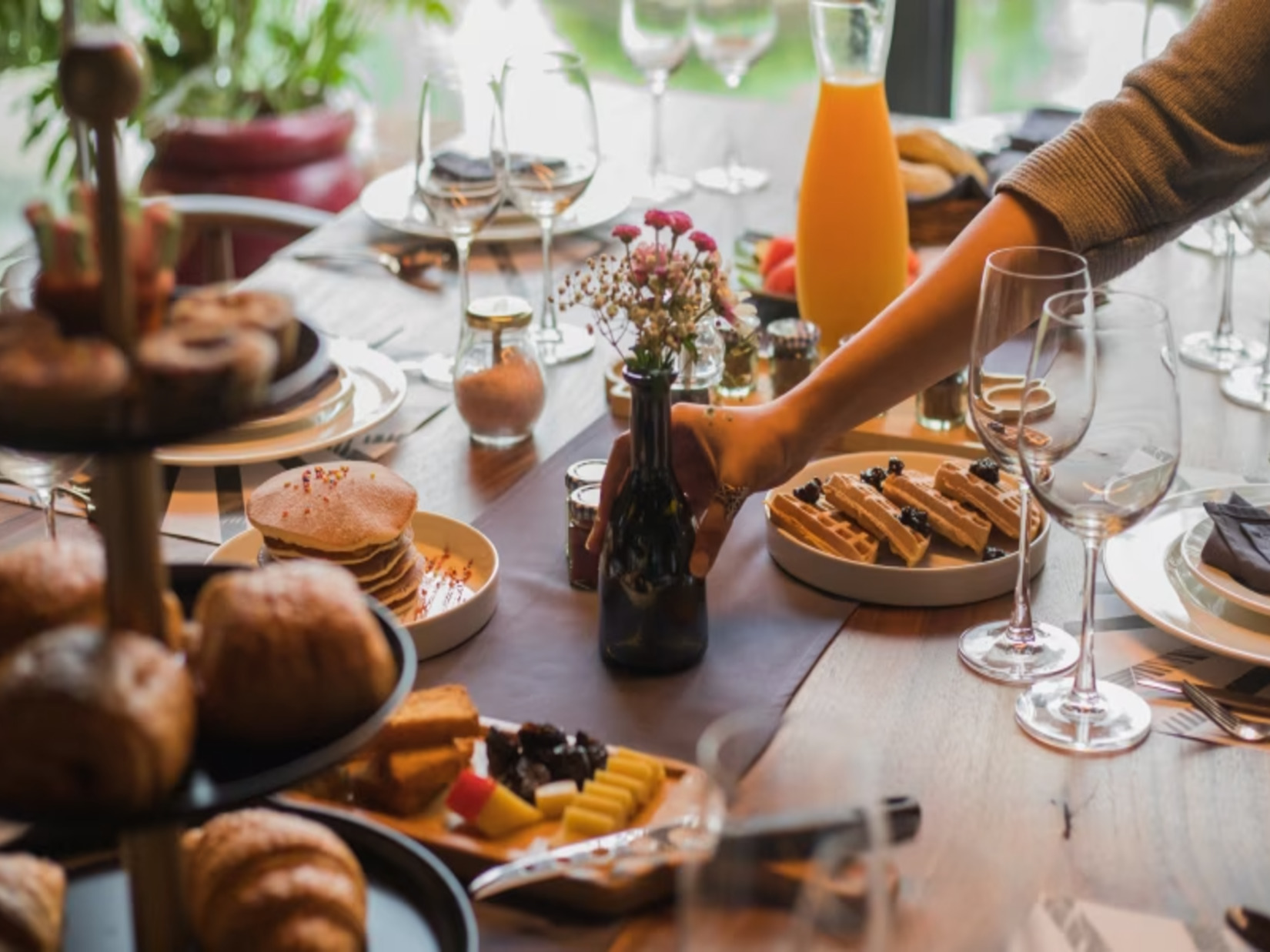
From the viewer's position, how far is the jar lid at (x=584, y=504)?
1454mm

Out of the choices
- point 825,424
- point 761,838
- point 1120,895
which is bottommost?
point 1120,895

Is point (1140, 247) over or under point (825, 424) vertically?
over

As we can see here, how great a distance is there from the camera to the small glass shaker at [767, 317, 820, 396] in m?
1.85

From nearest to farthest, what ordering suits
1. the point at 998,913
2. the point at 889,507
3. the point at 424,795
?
the point at 998,913 < the point at 424,795 < the point at 889,507

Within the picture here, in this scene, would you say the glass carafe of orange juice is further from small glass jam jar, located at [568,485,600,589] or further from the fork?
the fork

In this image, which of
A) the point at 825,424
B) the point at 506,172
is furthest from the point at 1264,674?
the point at 506,172

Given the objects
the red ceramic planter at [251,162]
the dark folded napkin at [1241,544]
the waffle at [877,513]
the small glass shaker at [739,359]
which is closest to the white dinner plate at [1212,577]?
the dark folded napkin at [1241,544]

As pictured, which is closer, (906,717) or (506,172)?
(906,717)

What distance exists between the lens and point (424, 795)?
114 cm

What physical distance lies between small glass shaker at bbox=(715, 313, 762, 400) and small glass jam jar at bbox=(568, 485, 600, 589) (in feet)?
1.36

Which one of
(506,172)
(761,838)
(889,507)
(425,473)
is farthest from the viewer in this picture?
(506,172)

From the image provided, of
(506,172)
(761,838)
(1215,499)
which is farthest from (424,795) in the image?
(506,172)

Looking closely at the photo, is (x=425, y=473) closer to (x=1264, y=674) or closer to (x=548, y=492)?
(x=548, y=492)

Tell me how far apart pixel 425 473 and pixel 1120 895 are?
90 cm
